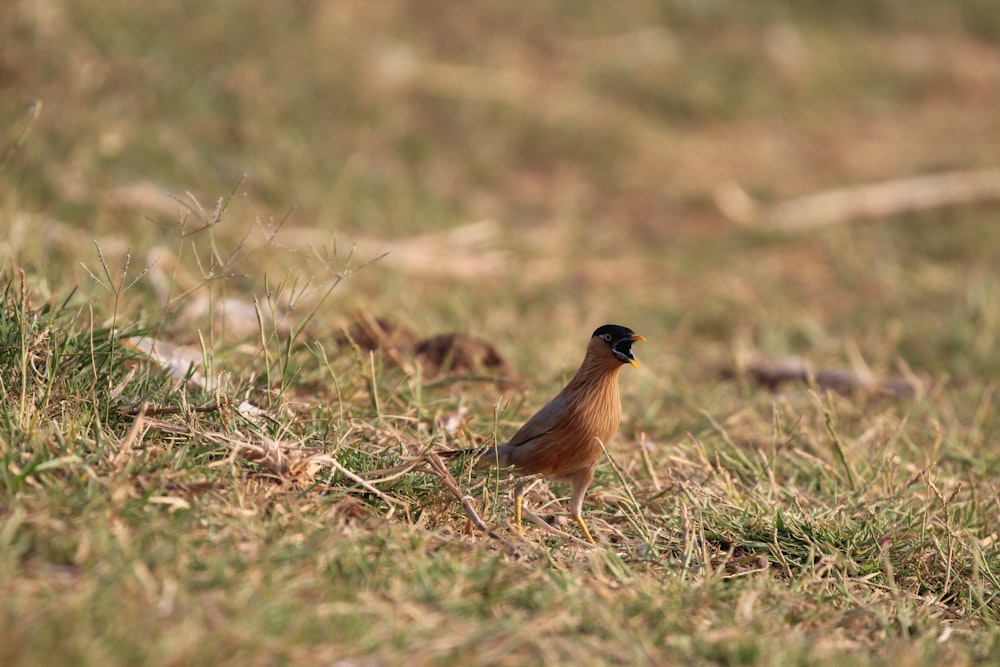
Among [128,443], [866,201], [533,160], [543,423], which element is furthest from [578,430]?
[533,160]

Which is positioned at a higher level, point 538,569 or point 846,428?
point 538,569

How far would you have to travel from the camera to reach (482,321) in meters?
6.30

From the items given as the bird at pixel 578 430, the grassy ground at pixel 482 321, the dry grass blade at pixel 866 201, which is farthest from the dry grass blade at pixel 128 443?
the dry grass blade at pixel 866 201

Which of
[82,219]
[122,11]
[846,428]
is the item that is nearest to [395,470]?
[846,428]

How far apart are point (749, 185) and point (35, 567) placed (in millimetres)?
8083

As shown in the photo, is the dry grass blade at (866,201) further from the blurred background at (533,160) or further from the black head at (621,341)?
the black head at (621,341)

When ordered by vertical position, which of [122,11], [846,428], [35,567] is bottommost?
[846,428]

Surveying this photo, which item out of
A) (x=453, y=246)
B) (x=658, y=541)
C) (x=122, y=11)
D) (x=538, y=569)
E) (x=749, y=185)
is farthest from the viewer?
(x=749, y=185)

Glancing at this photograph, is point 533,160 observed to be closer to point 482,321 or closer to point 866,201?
point 866,201

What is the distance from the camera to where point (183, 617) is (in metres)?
2.38

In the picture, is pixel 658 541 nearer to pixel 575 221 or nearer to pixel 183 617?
pixel 183 617

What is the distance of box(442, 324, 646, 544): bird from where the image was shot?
3557 millimetres

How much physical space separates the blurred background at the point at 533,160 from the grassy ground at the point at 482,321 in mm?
35

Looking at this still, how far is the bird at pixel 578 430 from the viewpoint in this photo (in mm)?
3557
